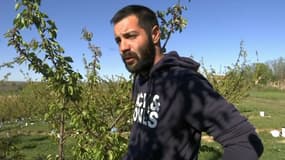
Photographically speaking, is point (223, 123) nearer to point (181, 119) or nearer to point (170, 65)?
point (181, 119)

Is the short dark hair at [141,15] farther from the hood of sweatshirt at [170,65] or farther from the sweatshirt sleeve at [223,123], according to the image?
the sweatshirt sleeve at [223,123]

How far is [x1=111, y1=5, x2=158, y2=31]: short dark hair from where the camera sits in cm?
174

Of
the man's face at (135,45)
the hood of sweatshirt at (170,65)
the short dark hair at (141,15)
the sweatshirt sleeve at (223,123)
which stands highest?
the short dark hair at (141,15)

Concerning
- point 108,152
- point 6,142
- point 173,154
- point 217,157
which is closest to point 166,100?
point 173,154

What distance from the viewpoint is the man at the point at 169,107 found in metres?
1.34

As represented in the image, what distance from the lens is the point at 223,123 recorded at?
134 cm

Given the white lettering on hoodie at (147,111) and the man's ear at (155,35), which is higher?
the man's ear at (155,35)

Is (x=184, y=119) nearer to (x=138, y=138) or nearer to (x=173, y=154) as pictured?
(x=173, y=154)

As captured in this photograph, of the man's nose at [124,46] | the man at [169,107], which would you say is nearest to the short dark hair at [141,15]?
the man at [169,107]

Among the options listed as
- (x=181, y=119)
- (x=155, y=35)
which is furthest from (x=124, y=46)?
(x=181, y=119)

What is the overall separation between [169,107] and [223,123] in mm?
256

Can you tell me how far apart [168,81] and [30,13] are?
76.3 inches

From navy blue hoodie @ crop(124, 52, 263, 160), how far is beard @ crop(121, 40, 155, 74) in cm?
5

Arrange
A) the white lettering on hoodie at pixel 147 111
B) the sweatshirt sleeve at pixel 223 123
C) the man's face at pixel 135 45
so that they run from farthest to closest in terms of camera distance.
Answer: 1. the man's face at pixel 135 45
2. the white lettering on hoodie at pixel 147 111
3. the sweatshirt sleeve at pixel 223 123
